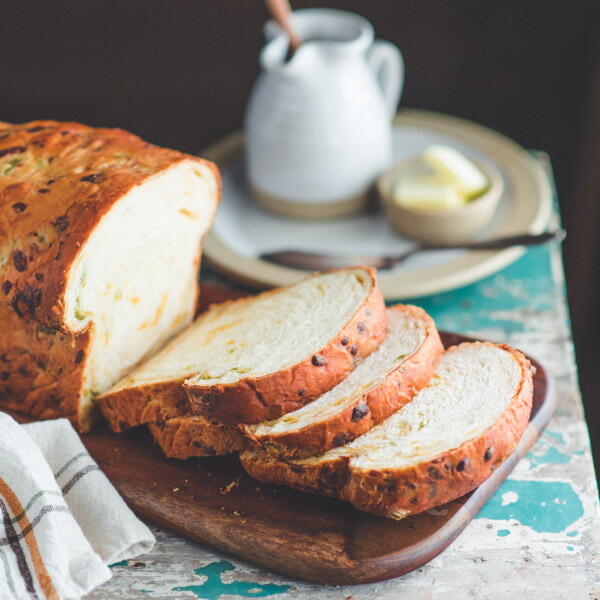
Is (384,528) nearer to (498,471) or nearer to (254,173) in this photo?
(498,471)

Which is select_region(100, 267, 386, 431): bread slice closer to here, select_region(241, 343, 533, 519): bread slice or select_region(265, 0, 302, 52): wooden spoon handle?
select_region(241, 343, 533, 519): bread slice

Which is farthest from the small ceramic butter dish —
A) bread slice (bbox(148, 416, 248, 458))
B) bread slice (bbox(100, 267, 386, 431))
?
bread slice (bbox(148, 416, 248, 458))

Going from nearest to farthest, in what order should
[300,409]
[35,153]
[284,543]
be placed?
[284,543] < [300,409] < [35,153]

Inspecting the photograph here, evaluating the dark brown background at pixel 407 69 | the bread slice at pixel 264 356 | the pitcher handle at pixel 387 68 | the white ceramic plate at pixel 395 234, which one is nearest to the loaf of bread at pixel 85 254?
the bread slice at pixel 264 356

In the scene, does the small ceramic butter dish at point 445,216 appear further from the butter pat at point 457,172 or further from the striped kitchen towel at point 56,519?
the striped kitchen towel at point 56,519

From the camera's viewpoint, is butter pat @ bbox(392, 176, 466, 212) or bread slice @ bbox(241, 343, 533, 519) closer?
bread slice @ bbox(241, 343, 533, 519)

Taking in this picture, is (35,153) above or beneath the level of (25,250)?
above

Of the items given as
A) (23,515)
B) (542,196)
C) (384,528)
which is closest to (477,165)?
(542,196)
